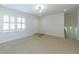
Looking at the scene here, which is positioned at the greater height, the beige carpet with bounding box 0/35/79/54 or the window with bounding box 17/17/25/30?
the window with bounding box 17/17/25/30

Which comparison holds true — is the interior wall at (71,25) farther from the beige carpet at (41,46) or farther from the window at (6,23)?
the window at (6,23)

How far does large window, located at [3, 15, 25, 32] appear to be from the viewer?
112 centimetres

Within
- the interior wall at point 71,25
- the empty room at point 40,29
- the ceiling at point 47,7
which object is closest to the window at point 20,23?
the empty room at point 40,29

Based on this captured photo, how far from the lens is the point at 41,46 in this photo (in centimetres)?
126

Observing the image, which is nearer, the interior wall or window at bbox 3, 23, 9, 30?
window at bbox 3, 23, 9, 30

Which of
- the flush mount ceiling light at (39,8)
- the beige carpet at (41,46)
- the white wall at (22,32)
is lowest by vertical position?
the beige carpet at (41,46)

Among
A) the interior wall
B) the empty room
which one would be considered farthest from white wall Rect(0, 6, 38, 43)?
the interior wall

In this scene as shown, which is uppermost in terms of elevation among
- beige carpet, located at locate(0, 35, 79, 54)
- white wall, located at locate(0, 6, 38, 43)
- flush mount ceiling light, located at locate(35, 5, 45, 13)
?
flush mount ceiling light, located at locate(35, 5, 45, 13)

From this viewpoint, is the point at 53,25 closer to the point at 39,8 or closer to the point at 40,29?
the point at 40,29

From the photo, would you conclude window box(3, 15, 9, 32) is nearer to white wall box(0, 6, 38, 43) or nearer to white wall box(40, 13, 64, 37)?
white wall box(0, 6, 38, 43)

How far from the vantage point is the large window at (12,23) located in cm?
112

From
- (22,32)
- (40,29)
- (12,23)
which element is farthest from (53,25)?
(12,23)

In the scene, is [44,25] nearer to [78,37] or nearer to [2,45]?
[78,37]
